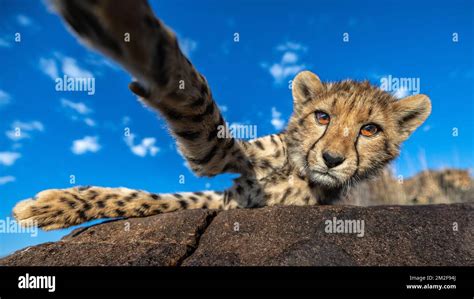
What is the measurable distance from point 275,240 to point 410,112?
81.1 inches

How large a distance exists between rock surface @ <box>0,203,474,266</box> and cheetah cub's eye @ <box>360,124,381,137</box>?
0.64 meters

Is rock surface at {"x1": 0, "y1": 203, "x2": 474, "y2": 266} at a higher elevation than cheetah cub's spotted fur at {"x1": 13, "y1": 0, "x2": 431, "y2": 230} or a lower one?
lower

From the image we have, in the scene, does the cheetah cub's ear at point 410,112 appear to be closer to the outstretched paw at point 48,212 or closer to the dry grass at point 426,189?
→ the outstretched paw at point 48,212

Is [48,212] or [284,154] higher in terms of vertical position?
[284,154]

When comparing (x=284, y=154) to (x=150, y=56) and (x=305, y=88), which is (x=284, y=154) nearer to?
(x=305, y=88)

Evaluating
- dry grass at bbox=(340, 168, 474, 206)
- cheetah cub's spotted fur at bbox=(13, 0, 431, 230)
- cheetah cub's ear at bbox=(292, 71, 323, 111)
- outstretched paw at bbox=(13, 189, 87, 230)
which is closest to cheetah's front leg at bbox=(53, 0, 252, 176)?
cheetah cub's spotted fur at bbox=(13, 0, 431, 230)

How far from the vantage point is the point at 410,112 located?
12.8 ft

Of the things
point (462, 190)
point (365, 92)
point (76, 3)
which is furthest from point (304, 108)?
point (462, 190)

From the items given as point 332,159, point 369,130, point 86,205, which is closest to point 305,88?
point 369,130

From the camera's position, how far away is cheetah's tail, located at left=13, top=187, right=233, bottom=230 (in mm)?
3658

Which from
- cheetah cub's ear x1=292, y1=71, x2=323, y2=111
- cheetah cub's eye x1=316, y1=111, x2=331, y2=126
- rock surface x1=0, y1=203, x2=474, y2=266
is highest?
cheetah cub's ear x1=292, y1=71, x2=323, y2=111

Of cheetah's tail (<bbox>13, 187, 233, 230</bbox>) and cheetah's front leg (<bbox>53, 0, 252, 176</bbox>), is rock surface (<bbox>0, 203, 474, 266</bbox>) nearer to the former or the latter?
cheetah's tail (<bbox>13, 187, 233, 230</bbox>)
